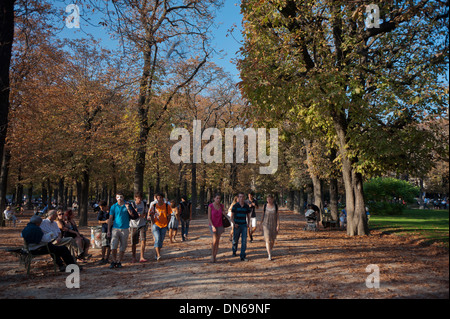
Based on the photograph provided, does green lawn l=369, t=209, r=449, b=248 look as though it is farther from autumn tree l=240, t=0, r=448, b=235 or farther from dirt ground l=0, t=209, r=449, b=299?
autumn tree l=240, t=0, r=448, b=235

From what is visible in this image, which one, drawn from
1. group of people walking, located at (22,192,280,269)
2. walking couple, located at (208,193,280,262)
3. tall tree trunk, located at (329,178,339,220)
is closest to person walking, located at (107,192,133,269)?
group of people walking, located at (22,192,280,269)

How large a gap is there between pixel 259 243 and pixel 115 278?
7.32m

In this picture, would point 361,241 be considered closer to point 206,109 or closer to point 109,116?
point 109,116

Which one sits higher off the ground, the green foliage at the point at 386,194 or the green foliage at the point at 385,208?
the green foliage at the point at 386,194

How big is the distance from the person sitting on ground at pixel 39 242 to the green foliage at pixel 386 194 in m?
35.1

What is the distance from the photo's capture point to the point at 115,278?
8.21m

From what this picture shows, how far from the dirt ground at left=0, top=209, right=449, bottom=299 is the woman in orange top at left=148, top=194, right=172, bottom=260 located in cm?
53

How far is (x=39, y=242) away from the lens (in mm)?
8805

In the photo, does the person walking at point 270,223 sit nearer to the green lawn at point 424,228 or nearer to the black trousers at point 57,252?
the green lawn at point 424,228

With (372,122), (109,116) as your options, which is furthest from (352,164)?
(109,116)

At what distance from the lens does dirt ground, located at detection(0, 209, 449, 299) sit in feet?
21.6

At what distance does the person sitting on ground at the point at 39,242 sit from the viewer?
8711mm

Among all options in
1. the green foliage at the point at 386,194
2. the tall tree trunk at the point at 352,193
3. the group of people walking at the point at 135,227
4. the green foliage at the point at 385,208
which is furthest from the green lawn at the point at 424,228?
the green foliage at the point at 386,194

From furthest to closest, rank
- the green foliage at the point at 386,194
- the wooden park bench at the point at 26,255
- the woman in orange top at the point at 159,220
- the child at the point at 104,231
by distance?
the green foliage at the point at 386,194
the woman in orange top at the point at 159,220
the child at the point at 104,231
the wooden park bench at the point at 26,255
